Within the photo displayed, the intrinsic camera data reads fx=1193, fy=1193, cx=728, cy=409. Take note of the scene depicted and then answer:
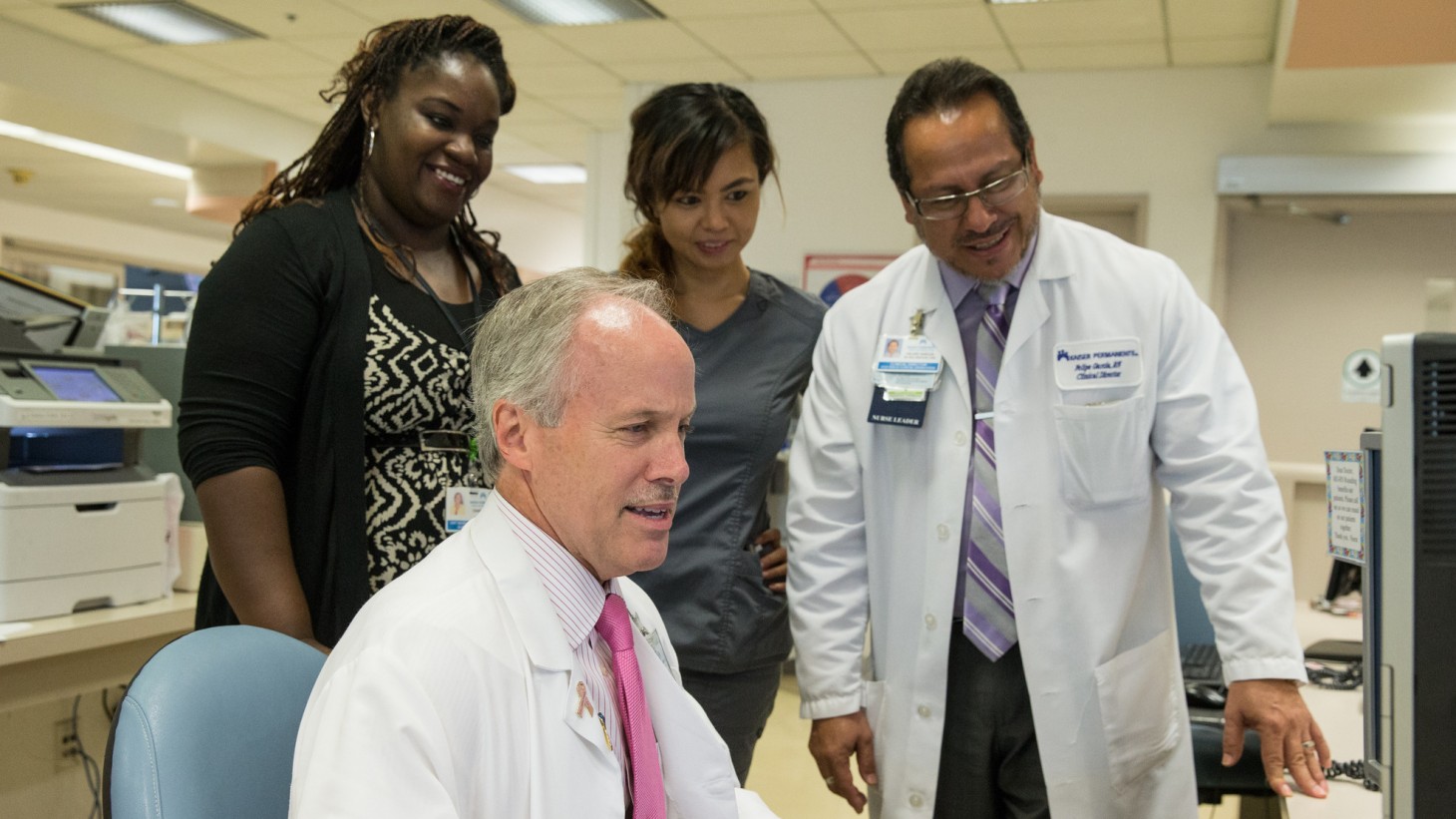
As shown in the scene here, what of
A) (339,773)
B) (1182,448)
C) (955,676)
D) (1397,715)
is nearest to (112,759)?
(339,773)

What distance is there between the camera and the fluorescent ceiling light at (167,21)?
595cm

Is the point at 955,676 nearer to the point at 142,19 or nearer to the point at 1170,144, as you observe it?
the point at 1170,144

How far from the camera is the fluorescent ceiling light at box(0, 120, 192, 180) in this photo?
321 inches

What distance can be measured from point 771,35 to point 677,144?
4229 mm

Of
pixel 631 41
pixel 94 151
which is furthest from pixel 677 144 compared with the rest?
pixel 94 151

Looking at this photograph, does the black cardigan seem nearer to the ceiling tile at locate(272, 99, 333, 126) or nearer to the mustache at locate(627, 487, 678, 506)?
the mustache at locate(627, 487, 678, 506)

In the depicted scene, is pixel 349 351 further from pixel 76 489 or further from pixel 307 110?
pixel 307 110

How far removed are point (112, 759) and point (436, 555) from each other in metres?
0.32

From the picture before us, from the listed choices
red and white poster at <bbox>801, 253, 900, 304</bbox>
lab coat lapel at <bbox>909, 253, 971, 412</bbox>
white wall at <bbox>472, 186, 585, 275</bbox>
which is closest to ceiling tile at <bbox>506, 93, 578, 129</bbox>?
red and white poster at <bbox>801, 253, 900, 304</bbox>

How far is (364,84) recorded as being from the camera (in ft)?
5.58

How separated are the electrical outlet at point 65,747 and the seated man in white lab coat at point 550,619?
2184 millimetres

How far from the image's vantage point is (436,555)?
114 centimetres

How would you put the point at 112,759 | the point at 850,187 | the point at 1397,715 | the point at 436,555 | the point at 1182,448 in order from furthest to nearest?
the point at 850,187
the point at 1182,448
the point at 436,555
the point at 112,759
the point at 1397,715

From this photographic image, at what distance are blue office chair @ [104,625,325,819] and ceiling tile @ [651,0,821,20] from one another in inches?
187
